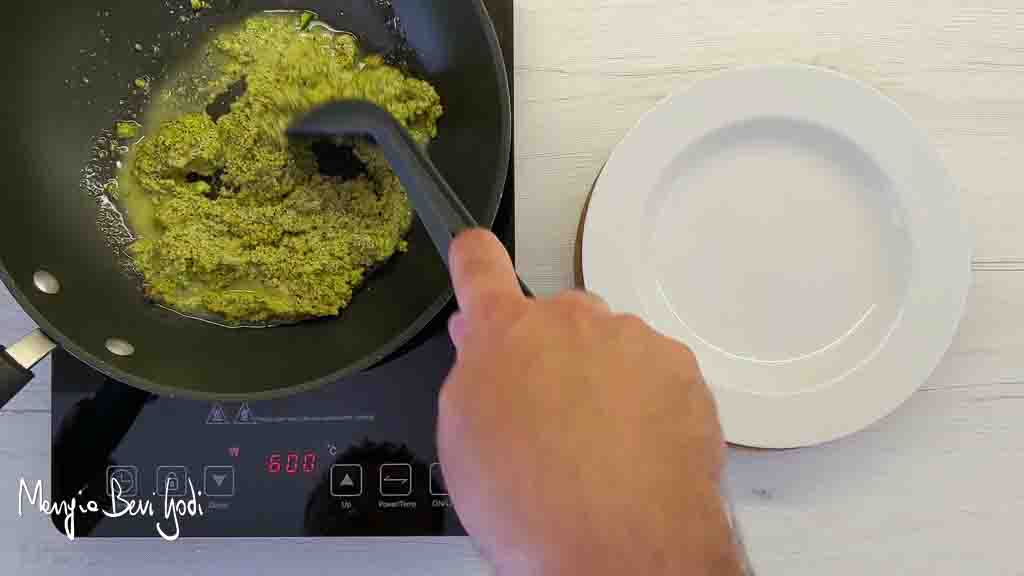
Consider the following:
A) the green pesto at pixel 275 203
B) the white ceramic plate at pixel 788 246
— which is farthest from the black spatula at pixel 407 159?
the white ceramic plate at pixel 788 246

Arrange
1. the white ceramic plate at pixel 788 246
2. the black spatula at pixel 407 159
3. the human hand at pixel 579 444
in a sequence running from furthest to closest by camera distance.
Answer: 1. the white ceramic plate at pixel 788 246
2. the black spatula at pixel 407 159
3. the human hand at pixel 579 444

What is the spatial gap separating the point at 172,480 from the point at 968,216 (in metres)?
0.80

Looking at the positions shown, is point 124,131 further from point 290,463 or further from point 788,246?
point 788,246

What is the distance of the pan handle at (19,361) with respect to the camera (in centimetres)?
63

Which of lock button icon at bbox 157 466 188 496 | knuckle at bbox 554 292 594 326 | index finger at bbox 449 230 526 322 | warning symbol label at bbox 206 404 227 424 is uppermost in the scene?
index finger at bbox 449 230 526 322

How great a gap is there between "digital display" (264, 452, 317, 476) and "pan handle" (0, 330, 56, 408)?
22cm

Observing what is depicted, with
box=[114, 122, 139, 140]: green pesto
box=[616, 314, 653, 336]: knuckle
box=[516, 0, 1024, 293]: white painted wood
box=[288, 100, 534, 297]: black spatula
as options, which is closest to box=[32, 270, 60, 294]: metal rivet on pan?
box=[114, 122, 139, 140]: green pesto

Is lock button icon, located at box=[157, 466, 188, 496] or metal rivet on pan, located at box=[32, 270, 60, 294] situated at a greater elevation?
metal rivet on pan, located at box=[32, 270, 60, 294]

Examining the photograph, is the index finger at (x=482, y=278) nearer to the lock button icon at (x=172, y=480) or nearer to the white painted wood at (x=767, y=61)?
the white painted wood at (x=767, y=61)

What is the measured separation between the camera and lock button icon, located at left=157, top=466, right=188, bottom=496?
→ 777 mm

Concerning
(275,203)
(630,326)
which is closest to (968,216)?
(630,326)

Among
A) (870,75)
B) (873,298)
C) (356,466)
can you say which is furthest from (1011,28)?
(356,466)

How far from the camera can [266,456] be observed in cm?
78

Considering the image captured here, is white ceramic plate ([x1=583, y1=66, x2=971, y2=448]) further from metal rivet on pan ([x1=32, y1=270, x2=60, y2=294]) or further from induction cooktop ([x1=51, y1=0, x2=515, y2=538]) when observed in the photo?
metal rivet on pan ([x1=32, y1=270, x2=60, y2=294])
